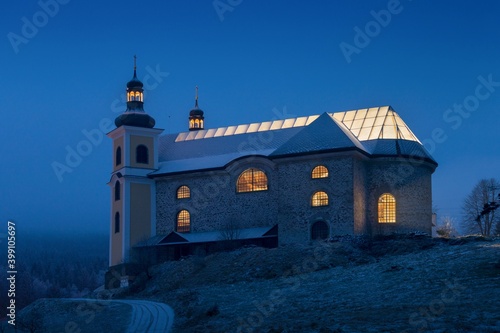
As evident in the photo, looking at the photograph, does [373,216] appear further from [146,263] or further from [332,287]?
[332,287]

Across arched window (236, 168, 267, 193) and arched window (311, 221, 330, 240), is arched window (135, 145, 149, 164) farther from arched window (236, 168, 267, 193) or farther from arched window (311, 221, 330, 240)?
arched window (311, 221, 330, 240)

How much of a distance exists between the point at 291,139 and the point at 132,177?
11000mm

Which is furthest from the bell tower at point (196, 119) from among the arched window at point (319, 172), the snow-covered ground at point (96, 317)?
the snow-covered ground at point (96, 317)

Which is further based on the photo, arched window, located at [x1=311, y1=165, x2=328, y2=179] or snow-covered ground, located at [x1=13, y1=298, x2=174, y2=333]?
arched window, located at [x1=311, y1=165, x2=328, y2=179]

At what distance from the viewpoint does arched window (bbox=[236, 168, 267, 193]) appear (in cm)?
4500

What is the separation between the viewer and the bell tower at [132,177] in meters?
48.3

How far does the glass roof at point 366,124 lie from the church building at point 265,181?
8 cm

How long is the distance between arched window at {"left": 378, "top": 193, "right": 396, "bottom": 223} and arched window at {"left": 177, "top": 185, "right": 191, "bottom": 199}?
11929mm

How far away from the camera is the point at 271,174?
44.6m

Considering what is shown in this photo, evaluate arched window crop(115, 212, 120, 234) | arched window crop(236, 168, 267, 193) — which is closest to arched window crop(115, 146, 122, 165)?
arched window crop(115, 212, 120, 234)

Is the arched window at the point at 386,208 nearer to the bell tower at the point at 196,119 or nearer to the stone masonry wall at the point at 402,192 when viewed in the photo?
the stone masonry wall at the point at 402,192

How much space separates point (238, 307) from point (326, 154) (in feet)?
55.3

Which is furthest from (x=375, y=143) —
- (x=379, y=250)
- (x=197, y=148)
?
(x=197, y=148)

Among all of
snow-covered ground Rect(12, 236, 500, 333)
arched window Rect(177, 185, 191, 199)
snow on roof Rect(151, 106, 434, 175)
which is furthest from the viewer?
arched window Rect(177, 185, 191, 199)
